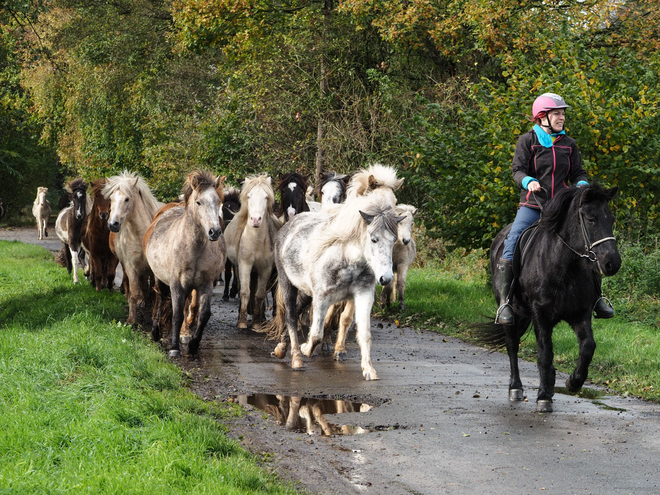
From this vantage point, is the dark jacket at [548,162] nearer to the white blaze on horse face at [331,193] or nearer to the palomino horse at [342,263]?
the palomino horse at [342,263]

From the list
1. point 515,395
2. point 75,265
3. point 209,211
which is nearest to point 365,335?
point 515,395

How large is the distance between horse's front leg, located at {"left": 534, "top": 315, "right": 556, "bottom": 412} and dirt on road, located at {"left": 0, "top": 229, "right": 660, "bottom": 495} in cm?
13

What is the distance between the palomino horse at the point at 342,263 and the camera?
877cm

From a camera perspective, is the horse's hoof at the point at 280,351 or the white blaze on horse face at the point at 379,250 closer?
the white blaze on horse face at the point at 379,250

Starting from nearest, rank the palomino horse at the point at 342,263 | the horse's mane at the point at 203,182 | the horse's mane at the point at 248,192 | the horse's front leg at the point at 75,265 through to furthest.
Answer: the palomino horse at the point at 342,263
the horse's mane at the point at 203,182
the horse's mane at the point at 248,192
the horse's front leg at the point at 75,265

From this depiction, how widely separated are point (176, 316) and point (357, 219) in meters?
2.91

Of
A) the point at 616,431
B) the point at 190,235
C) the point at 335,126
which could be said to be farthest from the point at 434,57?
the point at 616,431

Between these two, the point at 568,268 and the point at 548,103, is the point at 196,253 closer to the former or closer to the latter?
the point at 548,103

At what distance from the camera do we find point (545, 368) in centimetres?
749

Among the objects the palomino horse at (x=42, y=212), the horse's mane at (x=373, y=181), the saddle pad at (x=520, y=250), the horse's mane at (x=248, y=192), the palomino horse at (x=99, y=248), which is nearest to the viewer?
the saddle pad at (x=520, y=250)

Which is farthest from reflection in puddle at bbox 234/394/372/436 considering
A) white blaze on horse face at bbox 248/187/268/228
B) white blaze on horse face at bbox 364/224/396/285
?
white blaze on horse face at bbox 248/187/268/228

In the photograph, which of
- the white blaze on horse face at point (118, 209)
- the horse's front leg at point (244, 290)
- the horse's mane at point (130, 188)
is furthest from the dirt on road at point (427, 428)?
the horse's mane at point (130, 188)

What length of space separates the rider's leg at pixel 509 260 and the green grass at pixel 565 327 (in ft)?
4.88

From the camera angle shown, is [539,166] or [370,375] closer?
[539,166]
